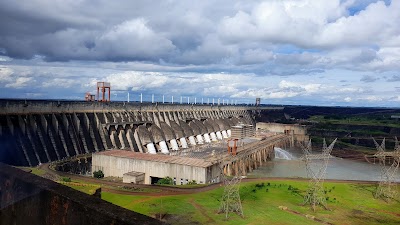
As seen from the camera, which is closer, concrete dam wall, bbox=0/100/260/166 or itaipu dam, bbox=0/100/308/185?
concrete dam wall, bbox=0/100/260/166

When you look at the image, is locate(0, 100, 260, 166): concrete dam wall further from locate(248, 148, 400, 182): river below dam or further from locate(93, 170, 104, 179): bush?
locate(248, 148, 400, 182): river below dam

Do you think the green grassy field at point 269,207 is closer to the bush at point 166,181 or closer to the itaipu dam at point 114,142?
the bush at point 166,181

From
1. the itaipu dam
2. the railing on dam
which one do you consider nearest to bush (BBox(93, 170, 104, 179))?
the itaipu dam

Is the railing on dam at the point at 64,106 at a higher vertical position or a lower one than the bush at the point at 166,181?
higher

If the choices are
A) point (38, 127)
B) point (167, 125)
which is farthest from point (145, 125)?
point (38, 127)

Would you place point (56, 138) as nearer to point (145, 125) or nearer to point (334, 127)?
point (145, 125)

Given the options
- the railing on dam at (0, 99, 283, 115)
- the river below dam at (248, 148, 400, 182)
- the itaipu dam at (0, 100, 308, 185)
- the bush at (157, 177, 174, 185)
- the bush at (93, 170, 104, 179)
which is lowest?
the river below dam at (248, 148, 400, 182)

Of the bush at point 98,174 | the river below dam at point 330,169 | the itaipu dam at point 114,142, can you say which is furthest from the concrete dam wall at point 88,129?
the river below dam at point 330,169

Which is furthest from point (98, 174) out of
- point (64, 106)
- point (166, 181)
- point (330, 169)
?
point (330, 169)
